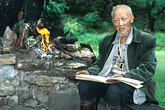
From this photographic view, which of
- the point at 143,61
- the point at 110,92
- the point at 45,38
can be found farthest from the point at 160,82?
the point at 110,92

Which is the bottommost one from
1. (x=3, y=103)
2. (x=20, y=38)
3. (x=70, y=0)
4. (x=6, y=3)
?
(x=3, y=103)

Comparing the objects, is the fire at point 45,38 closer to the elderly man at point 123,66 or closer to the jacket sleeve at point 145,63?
the elderly man at point 123,66

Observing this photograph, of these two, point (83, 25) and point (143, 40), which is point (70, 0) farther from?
point (143, 40)

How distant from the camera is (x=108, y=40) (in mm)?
3301

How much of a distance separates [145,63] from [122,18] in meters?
0.62

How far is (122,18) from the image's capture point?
117 inches

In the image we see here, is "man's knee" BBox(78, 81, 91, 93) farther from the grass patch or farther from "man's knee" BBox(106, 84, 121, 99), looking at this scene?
the grass patch

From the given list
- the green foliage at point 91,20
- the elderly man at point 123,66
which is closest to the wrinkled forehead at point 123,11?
the elderly man at point 123,66

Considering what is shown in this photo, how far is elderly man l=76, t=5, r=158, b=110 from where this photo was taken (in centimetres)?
264

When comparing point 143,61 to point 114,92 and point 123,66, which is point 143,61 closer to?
point 123,66

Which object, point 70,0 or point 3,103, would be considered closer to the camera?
point 3,103

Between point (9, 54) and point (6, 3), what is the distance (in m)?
1.15

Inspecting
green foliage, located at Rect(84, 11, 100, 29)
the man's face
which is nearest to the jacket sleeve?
the man's face

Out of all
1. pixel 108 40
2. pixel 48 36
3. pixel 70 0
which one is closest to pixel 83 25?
pixel 70 0
